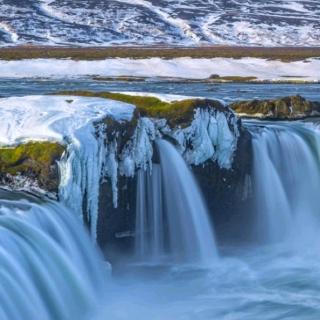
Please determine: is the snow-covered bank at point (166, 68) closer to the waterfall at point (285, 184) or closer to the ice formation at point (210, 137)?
the waterfall at point (285, 184)

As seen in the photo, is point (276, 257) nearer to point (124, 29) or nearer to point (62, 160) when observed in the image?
point (62, 160)

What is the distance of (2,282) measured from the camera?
1077cm

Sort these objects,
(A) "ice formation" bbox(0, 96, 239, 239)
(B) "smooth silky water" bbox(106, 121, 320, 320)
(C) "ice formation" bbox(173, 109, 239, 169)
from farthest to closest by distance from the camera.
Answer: (C) "ice formation" bbox(173, 109, 239, 169), (A) "ice formation" bbox(0, 96, 239, 239), (B) "smooth silky water" bbox(106, 121, 320, 320)

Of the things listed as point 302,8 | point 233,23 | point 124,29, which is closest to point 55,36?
point 124,29

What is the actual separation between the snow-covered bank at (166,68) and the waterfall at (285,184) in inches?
1497

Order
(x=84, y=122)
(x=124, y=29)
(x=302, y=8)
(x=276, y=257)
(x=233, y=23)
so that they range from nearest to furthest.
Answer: (x=84, y=122) < (x=276, y=257) < (x=124, y=29) < (x=233, y=23) < (x=302, y=8)

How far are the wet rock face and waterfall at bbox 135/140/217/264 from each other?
811 centimetres

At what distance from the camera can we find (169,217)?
16500mm

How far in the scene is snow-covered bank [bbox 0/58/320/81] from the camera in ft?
192

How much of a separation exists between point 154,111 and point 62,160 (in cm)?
416

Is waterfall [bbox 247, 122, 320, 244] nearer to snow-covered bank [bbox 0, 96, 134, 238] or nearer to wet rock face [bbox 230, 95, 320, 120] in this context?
wet rock face [bbox 230, 95, 320, 120]

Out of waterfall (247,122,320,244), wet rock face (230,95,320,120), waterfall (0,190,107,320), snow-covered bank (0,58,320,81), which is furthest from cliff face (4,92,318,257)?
snow-covered bank (0,58,320,81)

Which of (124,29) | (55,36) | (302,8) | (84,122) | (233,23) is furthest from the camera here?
(302,8)

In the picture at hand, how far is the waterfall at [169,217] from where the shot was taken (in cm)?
1620
